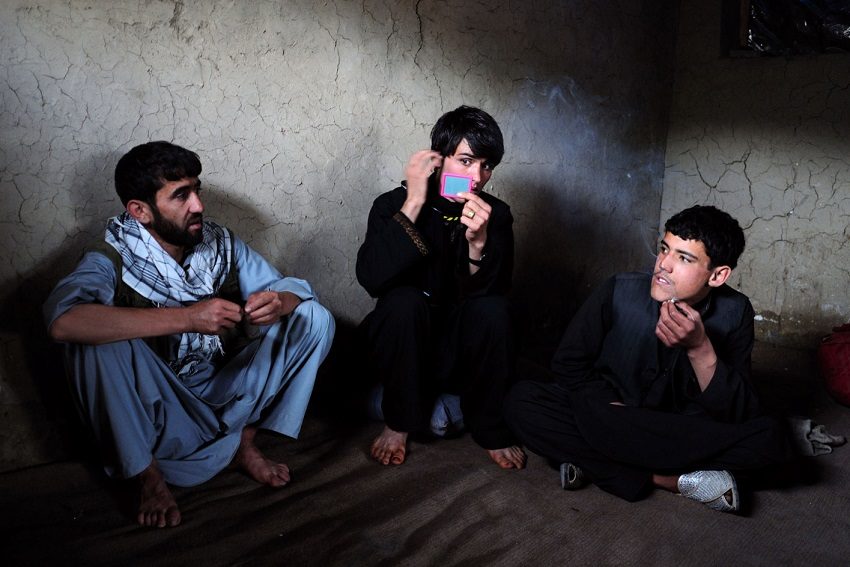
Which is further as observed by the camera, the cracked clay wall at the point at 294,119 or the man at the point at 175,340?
the cracked clay wall at the point at 294,119

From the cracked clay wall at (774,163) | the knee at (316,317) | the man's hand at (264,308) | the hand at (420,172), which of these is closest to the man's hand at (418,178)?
the hand at (420,172)

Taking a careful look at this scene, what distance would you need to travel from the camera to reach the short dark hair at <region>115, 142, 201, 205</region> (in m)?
2.20

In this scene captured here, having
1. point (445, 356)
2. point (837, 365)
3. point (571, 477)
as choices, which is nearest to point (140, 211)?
point (445, 356)

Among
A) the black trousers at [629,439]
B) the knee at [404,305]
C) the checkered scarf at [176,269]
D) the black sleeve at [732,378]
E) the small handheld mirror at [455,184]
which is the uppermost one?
the small handheld mirror at [455,184]

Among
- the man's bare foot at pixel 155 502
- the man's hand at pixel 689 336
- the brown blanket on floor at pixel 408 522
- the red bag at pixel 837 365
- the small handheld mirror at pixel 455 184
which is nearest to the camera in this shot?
the brown blanket on floor at pixel 408 522

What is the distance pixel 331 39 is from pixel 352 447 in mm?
1798

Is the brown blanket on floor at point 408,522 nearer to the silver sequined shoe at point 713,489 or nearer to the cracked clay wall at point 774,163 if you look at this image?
the silver sequined shoe at point 713,489

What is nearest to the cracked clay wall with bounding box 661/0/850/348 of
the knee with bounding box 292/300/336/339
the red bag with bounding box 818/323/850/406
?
the red bag with bounding box 818/323/850/406

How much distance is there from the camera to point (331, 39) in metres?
2.93

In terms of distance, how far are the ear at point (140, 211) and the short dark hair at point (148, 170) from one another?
0.01 m

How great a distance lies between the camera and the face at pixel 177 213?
223 centimetres

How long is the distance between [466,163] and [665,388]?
1.18m

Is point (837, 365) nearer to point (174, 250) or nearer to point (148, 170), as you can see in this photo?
point (174, 250)

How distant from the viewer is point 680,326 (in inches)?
86.7
